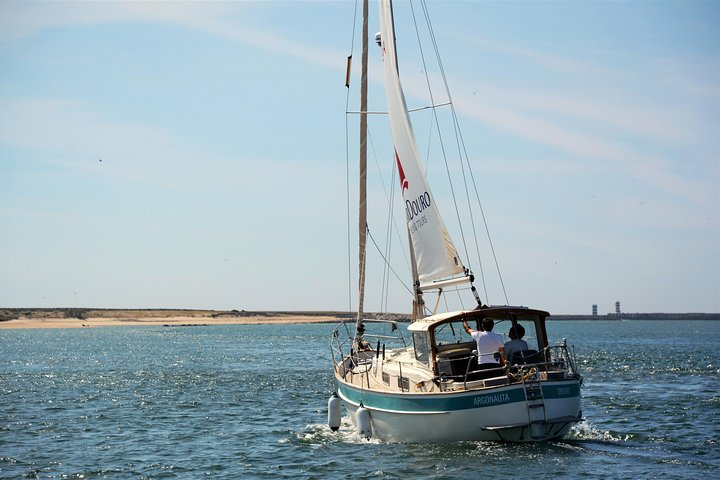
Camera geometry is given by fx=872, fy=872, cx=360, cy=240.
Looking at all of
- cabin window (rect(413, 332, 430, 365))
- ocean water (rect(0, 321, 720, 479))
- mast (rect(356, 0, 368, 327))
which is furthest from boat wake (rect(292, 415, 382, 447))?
mast (rect(356, 0, 368, 327))

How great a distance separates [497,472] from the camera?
761 inches

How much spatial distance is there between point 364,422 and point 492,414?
4796 millimetres

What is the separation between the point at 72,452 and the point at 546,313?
44.9 ft

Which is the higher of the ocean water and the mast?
the mast

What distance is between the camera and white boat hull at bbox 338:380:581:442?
20750 mm

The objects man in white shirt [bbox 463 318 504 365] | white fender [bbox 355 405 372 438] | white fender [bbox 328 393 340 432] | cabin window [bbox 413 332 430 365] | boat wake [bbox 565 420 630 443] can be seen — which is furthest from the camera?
white fender [bbox 328 393 340 432]

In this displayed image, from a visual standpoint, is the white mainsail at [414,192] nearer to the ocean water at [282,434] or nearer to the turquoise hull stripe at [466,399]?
the turquoise hull stripe at [466,399]

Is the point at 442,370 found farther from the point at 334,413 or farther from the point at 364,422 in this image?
the point at 334,413

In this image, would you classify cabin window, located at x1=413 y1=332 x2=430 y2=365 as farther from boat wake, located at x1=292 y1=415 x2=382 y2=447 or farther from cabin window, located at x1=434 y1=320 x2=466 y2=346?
boat wake, located at x1=292 y1=415 x2=382 y2=447

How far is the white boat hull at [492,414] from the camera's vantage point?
20750 millimetres

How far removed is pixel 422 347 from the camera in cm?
2347

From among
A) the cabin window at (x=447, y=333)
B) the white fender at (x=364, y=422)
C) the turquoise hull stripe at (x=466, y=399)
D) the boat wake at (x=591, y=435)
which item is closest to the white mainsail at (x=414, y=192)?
the cabin window at (x=447, y=333)

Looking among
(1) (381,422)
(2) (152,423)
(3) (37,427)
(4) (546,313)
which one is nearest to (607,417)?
(4) (546,313)

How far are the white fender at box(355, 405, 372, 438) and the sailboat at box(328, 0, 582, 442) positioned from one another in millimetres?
28
